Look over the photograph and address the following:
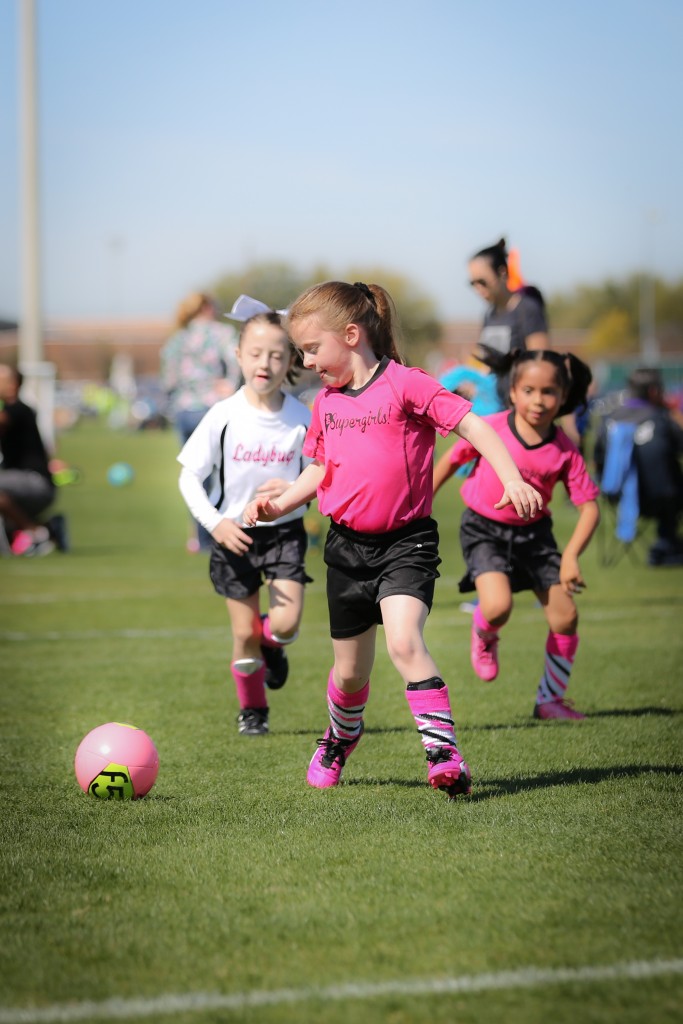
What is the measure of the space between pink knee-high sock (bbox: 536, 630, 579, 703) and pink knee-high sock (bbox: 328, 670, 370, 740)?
1.57 m

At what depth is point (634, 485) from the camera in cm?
1366

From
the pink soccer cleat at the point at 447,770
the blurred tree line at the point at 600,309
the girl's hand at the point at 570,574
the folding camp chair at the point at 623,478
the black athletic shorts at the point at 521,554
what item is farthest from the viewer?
the blurred tree line at the point at 600,309

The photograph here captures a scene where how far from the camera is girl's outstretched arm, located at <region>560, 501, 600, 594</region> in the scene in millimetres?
6020

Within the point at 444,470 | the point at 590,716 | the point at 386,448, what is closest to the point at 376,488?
the point at 386,448

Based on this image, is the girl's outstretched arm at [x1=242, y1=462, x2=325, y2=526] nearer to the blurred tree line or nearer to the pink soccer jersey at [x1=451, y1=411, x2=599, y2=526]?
the pink soccer jersey at [x1=451, y1=411, x2=599, y2=526]

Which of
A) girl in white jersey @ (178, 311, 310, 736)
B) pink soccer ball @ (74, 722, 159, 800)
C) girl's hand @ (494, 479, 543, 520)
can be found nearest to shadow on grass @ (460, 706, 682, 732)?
girl in white jersey @ (178, 311, 310, 736)

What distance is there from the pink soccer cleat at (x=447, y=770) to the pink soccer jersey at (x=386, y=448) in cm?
83

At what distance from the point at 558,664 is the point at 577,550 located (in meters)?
0.61

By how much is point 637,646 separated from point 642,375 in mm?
6794

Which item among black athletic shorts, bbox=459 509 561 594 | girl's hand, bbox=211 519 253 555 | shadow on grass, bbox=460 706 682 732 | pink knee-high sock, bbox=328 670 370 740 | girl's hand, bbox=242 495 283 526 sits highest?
girl's hand, bbox=242 495 283 526

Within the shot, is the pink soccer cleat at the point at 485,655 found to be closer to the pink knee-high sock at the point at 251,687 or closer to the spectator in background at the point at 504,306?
the pink knee-high sock at the point at 251,687

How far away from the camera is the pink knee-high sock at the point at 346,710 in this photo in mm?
4961

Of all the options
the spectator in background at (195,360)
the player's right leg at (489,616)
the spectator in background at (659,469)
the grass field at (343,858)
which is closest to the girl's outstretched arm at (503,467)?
the grass field at (343,858)

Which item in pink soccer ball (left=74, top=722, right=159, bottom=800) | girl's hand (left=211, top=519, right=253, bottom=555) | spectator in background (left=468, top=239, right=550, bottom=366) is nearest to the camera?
pink soccer ball (left=74, top=722, right=159, bottom=800)
